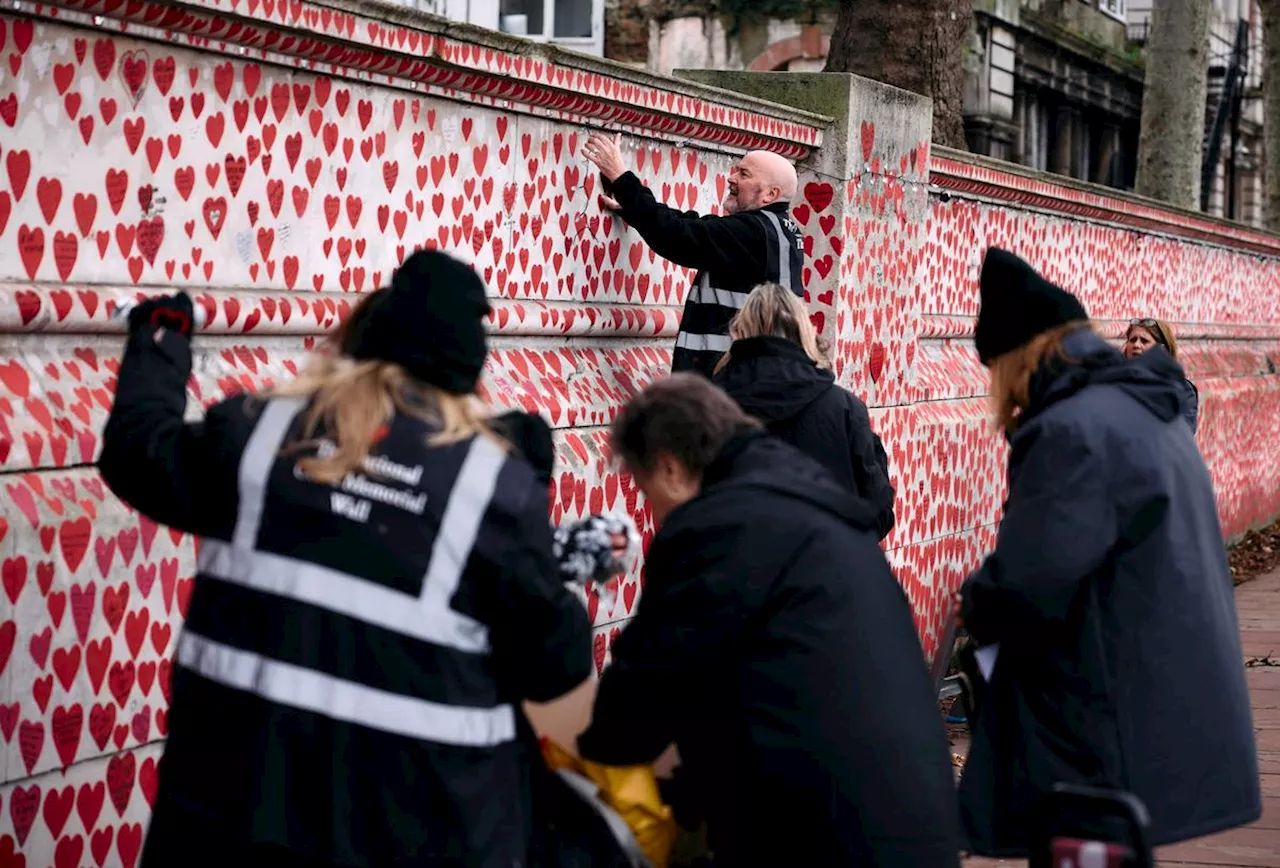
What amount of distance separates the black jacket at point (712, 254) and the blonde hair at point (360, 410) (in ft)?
11.3

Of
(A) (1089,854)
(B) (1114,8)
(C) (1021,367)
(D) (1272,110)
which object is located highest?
(B) (1114,8)

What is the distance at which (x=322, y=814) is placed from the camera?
314 centimetres

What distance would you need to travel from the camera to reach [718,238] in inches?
267

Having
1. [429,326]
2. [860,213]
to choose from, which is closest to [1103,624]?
[429,326]

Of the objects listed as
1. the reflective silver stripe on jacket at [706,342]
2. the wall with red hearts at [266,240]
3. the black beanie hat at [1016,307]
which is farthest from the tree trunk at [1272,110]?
the black beanie hat at [1016,307]

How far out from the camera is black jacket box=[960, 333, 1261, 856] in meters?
4.28

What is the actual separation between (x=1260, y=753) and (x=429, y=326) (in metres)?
6.21

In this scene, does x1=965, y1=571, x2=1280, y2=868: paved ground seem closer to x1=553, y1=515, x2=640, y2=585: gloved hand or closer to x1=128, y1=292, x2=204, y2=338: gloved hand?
x1=553, y1=515, x2=640, y2=585: gloved hand

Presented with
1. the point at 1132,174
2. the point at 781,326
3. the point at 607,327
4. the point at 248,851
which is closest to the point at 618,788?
the point at 248,851

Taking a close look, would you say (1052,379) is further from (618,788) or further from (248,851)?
(248,851)

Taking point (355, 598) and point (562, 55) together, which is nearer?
point (355, 598)

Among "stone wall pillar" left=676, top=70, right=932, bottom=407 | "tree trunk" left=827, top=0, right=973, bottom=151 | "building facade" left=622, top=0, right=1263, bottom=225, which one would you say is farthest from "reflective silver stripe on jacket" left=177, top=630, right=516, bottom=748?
"building facade" left=622, top=0, right=1263, bottom=225

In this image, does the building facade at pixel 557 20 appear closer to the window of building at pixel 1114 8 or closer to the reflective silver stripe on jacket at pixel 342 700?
the window of building at pixel 1114 8

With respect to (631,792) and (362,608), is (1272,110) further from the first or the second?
A: (362,608)
